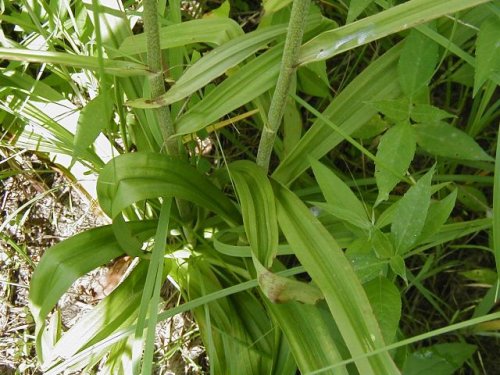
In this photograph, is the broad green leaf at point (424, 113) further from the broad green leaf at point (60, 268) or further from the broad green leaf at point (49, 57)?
the broad green leaf at point (60, 268)

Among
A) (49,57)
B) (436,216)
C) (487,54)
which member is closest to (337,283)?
(436,216)

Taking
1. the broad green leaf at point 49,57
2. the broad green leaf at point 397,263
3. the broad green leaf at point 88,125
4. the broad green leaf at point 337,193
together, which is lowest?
the broad green leaf at point 397,263

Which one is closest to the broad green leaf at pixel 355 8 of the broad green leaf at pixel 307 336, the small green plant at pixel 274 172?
the small green plant at pixel 274 172

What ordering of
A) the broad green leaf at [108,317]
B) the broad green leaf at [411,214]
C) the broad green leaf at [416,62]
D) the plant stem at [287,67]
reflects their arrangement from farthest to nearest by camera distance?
1. the broad green leaf at [108,317]
2. the broad green leaf at [416,62]
3. the broad green leaf at [411,214]
4. the plant stem at [287,67]

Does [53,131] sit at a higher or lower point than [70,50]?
lower

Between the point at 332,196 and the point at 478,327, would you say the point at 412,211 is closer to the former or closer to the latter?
the point at 332,196

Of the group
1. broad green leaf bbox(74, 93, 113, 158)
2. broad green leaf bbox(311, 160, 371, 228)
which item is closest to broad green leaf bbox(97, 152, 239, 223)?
broad green leaf bbox(74, 93, 113, 158)

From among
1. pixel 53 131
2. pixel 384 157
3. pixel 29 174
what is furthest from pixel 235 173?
pixel 29 174

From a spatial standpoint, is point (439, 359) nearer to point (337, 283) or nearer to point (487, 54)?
point (337, 283)
